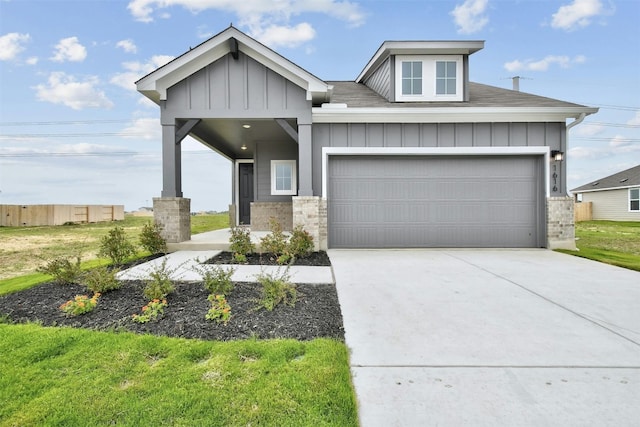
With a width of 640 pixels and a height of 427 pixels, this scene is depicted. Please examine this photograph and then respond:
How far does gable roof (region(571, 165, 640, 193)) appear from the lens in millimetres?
20273

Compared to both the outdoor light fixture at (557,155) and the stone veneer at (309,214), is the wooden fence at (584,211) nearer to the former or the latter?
the outdoor light fixture at (557,155)

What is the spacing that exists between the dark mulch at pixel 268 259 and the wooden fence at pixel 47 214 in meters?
19.8

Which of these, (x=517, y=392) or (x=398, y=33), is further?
(x=398, y=33)

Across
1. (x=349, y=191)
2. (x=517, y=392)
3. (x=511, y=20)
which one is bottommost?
(x=517, y=392)

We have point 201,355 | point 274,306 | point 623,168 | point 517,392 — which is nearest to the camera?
point 517,392

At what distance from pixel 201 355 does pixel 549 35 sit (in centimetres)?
1518

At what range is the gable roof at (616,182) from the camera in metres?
20.3

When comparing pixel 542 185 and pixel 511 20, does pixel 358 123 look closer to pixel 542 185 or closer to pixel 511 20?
pixel 542 185

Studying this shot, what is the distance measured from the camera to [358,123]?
750 centimetres

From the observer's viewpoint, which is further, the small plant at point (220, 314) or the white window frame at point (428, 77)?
the white window frame at point (428, 77)

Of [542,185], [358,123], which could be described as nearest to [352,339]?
[358,123]

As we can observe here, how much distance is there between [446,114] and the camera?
727 centimetres

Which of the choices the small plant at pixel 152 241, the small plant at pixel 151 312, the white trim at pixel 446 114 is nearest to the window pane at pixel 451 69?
the white trim at pixel 446 114

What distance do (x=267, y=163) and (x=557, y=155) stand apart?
830 centimetres
